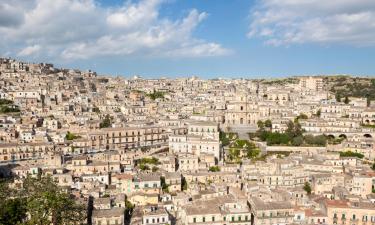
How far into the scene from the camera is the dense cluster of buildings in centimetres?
3578

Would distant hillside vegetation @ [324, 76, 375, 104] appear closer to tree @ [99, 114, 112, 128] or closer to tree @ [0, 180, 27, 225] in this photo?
tree @ [99, 114, 112, 128]

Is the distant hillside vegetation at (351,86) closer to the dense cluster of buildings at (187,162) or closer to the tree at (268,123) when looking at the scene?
the dense cluster of buildings at (187,162)

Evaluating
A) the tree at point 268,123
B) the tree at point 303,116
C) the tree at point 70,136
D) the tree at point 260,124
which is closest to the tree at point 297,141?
the tree at point 260,124

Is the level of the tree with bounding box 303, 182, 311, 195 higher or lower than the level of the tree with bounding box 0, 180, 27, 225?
lower

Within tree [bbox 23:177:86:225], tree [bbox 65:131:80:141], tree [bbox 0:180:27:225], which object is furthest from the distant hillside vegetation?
tree [bbox 0:180:27:225]

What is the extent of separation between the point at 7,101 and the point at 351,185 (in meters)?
56.8

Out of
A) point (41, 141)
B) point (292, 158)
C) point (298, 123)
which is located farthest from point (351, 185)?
point (41, 141)

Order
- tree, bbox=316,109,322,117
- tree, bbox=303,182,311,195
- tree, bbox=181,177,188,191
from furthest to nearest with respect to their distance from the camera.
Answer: tree, bbox=316,109,322,117 < tree, bbox=303,182,311,195 < tree, bbox=181,177,188,191

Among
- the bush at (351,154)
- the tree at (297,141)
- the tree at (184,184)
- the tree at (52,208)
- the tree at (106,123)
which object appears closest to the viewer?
the tree at (52,208)

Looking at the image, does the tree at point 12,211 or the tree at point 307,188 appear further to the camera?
the tree at point 307,188

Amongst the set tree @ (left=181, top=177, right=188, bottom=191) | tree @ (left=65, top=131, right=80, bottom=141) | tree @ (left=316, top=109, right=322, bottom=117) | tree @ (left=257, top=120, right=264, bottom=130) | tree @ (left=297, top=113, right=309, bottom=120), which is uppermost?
tree @ (left=316, top=109, right=322, bottom=117)

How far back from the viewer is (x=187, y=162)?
4634 cm

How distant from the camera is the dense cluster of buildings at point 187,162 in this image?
35.8 metres

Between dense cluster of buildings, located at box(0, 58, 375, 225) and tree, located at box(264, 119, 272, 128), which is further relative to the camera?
tree, located at box(264, 119, 272, 128)
